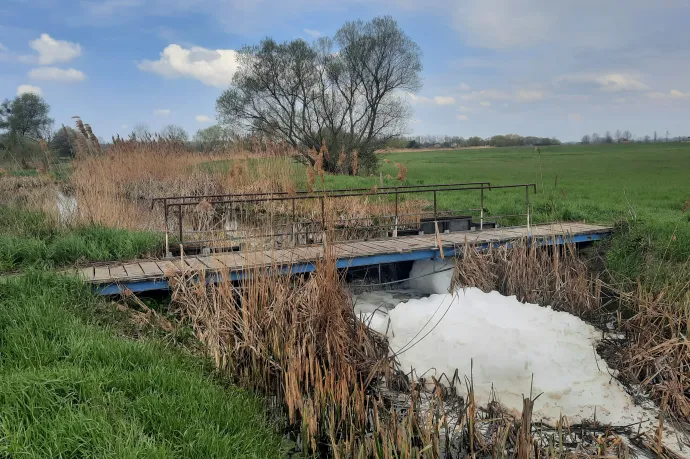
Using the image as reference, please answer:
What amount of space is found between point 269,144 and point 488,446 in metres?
9.65

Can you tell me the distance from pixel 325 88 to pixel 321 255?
74.2 ft

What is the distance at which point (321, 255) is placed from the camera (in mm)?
7340

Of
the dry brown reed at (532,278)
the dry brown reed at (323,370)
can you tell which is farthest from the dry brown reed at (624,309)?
the dry brown reed at (323,370)

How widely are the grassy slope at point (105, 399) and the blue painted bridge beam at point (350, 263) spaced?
1.25 meters

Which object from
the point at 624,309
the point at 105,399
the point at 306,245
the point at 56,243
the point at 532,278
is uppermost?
the point at 56,243

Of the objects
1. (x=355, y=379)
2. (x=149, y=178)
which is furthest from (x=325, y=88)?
(x=355, y=379)

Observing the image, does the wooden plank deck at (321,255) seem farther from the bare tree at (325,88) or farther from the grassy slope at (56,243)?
the bare tree at (325,88)

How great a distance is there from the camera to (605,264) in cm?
975

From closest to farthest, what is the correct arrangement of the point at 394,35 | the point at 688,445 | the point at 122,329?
the point at 688,445 → the point at 122,329 → the point at 394,35

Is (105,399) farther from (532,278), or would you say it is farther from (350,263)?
(532,278)

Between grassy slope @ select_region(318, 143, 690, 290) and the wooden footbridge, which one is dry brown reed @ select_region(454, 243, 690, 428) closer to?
the wooden footbridge

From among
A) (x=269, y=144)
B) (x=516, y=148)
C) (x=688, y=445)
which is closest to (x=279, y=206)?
(x=269, y=144)

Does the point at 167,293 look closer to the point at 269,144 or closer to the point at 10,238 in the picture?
the point at 10,238

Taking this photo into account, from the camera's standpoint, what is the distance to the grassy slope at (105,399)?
3.21 metres
